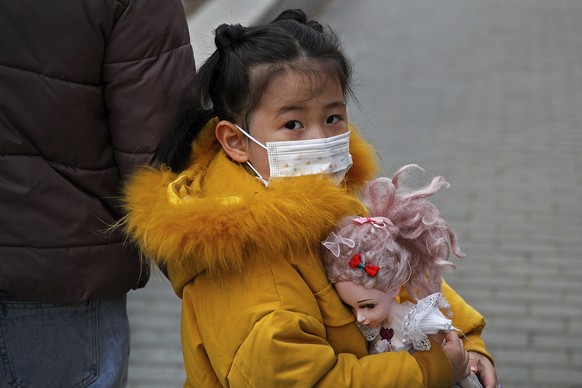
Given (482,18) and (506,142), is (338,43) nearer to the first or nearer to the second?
(506,142)

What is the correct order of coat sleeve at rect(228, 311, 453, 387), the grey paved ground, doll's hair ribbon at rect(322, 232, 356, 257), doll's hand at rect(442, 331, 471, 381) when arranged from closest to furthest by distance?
1. coat sleeve at rect(228, 311, 453, 387)
2. doll's hair ribbon at rect(322, 232, 356, 257)
3. doll's hand at rect(442, 331, 471, 381)
4. the grey paved ground

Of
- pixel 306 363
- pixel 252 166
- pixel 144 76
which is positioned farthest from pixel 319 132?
pixel 306 363

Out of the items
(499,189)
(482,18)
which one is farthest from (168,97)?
(482,18)

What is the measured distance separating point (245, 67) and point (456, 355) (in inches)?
35.1

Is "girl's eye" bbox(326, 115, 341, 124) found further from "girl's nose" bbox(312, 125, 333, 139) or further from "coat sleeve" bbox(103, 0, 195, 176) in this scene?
"coat sleeve" bbox(103, 0, 195, 176)

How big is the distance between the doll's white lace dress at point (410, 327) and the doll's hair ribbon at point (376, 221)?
209 mm

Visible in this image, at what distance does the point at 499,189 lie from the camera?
6516 millimetres

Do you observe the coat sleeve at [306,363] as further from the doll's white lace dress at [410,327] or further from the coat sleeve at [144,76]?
the coat sleeve at [144,76]

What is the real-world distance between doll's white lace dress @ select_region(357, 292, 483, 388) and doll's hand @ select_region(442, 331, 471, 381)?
0.05 m

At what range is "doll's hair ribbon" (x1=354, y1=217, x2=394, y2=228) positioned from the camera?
2232 millimetres

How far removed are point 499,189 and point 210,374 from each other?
4.60 m

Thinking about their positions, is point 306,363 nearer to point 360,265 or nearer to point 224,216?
point 360,265

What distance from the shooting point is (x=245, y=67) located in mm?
2301

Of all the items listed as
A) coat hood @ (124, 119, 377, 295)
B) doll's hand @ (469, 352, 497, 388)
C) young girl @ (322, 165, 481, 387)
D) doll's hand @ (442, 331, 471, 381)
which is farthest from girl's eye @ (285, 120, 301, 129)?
doll's hand @ (469, 352, 497, 388)
